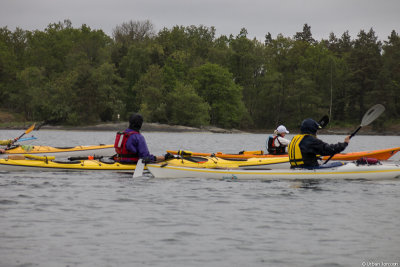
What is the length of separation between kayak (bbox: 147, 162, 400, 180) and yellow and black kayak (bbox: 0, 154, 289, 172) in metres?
0.42

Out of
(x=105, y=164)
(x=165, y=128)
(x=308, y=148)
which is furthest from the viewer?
(x=165, y=128)

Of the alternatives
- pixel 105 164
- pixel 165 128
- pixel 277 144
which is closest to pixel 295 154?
pixel 277 144

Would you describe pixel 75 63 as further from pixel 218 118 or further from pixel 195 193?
pixel 195 193

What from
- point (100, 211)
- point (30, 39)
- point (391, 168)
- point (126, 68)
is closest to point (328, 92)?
point (126, 68)

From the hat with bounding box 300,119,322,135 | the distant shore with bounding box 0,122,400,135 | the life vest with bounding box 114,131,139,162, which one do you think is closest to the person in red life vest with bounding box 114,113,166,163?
the life vest with bounding box 114,131,139,162

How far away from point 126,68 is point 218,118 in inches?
552

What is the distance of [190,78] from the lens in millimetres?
72625

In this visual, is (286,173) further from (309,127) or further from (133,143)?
(133,143)

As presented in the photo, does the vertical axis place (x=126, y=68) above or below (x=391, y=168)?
above

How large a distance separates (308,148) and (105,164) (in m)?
4.84

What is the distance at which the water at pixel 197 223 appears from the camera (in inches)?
247

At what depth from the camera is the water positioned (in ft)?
20.6

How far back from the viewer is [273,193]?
35.6 feet

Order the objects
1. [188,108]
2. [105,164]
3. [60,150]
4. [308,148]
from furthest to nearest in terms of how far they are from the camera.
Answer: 1. [188,108]
2. [60,150]
3. [105,164]
4. [308,148]
